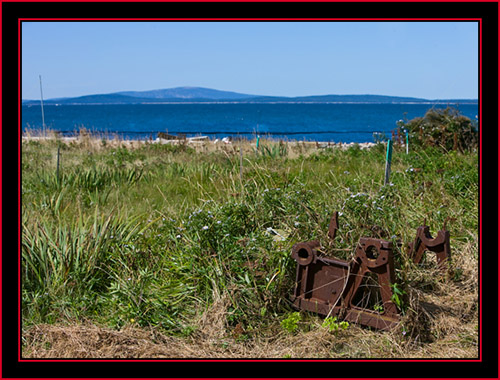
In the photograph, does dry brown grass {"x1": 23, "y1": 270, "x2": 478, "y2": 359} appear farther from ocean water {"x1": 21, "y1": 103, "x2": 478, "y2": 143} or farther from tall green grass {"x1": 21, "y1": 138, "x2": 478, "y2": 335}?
ocean water {"x1": 21, "y1": 103, "x2": 478, "y2": 143}

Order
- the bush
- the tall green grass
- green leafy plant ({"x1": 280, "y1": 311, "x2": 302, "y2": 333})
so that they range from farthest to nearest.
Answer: the bush < the tall green grass < green leafy plant ({"x1": 280, "y1": 311, "x2": 302, "y2": 333})

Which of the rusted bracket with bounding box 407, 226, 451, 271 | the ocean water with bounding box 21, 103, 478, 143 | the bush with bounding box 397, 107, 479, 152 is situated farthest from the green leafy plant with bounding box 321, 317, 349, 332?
the bush with bounding box 397, 107, 479, 152

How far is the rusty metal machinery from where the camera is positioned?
10.9 feet

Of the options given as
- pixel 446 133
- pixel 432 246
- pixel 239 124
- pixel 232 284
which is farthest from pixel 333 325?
pixel 239 124

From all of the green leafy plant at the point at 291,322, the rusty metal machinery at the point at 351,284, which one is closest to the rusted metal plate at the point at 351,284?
the rusty metal machinery at the point at 351,284

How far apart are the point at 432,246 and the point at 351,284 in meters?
0.90

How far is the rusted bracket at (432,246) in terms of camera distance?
155 inches

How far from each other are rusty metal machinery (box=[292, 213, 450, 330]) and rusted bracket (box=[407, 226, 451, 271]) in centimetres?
50

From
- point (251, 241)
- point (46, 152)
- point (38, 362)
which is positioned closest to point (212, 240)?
point (251, 241)

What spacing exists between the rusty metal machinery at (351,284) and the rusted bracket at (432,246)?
1.64 feet

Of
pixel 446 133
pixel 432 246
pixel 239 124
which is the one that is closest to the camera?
pixel 432 246

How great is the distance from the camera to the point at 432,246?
3.97 meters

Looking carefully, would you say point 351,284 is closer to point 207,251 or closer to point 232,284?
point 232,284
